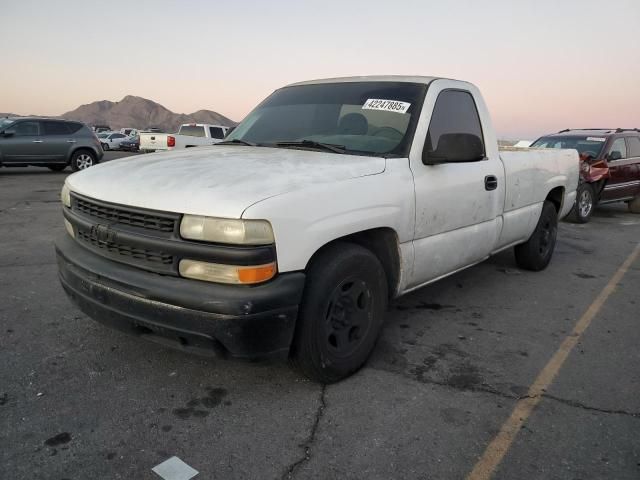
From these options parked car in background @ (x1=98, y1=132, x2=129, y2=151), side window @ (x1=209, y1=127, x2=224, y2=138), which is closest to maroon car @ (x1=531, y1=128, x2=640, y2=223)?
side window @ (x1=209, y1=127, x2=224, y2=138)

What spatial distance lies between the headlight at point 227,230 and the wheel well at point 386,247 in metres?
0.79

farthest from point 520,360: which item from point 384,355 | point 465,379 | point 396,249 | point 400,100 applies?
point 400,100

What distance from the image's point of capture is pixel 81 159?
15219mm

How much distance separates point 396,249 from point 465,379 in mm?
903

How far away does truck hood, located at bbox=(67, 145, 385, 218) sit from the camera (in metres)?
2.46

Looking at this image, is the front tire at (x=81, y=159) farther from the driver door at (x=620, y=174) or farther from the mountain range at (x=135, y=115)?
the mountain range at (x=135, y=115)

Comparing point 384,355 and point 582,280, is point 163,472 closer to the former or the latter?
point 384,355

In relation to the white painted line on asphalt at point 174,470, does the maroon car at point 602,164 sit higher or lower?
higher

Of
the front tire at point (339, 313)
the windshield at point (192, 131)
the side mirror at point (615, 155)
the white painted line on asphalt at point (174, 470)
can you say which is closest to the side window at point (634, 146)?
the side mirror at point (615, 155)

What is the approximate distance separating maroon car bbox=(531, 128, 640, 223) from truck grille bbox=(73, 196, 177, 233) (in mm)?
8707

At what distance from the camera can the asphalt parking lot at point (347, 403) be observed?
2.32m

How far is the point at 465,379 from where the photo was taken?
3141 mm

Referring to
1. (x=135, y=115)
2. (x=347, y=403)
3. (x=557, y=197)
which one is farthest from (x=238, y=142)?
(x=135, y=115)

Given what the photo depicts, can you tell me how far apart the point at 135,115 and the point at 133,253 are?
6139 inches
